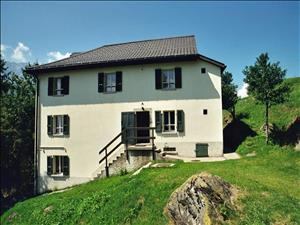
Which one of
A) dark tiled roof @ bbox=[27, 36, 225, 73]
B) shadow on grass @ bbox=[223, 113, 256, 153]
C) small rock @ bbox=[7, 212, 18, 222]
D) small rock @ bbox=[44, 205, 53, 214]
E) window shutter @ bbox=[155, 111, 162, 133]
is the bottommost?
small rock @ bbox=[7, 212, 18, 222]

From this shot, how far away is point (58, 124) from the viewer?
67.0ft

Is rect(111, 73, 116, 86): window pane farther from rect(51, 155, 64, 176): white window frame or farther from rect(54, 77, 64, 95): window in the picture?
rect(51, 155, 64, 176): white window frame

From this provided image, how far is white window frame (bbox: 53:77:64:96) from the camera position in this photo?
20500mm

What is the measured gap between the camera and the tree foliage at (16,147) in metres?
24.3

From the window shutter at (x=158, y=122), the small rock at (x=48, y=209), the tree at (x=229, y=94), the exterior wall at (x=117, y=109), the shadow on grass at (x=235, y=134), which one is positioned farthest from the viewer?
the tree at (x=229, y=94)

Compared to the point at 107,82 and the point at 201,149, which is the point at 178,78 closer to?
the point at 201,149

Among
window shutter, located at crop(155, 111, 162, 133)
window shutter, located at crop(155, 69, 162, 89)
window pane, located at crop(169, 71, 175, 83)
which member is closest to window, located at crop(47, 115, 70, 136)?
window shutter, located at crop(155, 111, 162, 133)

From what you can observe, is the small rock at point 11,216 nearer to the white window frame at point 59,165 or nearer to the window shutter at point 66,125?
the white window frame at point 59,165

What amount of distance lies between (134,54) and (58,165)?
10.6 meters

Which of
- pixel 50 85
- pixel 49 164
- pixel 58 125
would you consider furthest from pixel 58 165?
pixel 50 85

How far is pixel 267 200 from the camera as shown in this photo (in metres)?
8.66

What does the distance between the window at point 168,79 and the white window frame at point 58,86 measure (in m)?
8.24

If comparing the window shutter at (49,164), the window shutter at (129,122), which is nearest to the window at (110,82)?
the window shutter at (129,122)

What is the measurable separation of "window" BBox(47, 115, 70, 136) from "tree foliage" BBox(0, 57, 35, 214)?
19.6 feet
